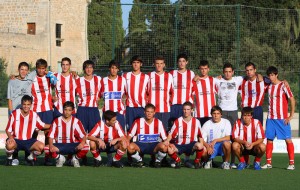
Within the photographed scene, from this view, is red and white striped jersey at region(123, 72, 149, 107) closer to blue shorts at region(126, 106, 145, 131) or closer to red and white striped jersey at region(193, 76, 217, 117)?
blue shorts at region(126, 106, 145, 131)

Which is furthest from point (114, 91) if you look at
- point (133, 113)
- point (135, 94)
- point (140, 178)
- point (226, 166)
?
point (140, 178)

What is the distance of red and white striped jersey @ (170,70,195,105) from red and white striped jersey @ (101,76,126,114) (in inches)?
31.2

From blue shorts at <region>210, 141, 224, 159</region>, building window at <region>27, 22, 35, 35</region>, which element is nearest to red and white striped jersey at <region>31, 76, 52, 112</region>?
blue shorts at <region>210, 141, 224, 159</region>

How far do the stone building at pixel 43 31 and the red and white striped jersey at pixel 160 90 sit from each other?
22264mm

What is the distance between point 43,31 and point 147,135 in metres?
27.1

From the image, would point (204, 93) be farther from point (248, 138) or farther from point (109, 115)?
point (109, 115)

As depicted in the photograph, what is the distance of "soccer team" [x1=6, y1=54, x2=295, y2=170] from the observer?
10438 mm

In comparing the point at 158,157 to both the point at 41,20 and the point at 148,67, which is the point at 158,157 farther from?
the point at 41,20

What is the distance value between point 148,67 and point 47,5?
67.1 ft

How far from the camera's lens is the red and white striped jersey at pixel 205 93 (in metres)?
11.3

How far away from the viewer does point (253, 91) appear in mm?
11086

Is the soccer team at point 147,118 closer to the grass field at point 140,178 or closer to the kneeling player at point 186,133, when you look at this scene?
the kneeling player at point 186,133

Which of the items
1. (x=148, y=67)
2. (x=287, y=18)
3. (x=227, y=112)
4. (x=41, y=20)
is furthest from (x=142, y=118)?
(x=41, y=20)

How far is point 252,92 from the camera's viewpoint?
36.4 ft
